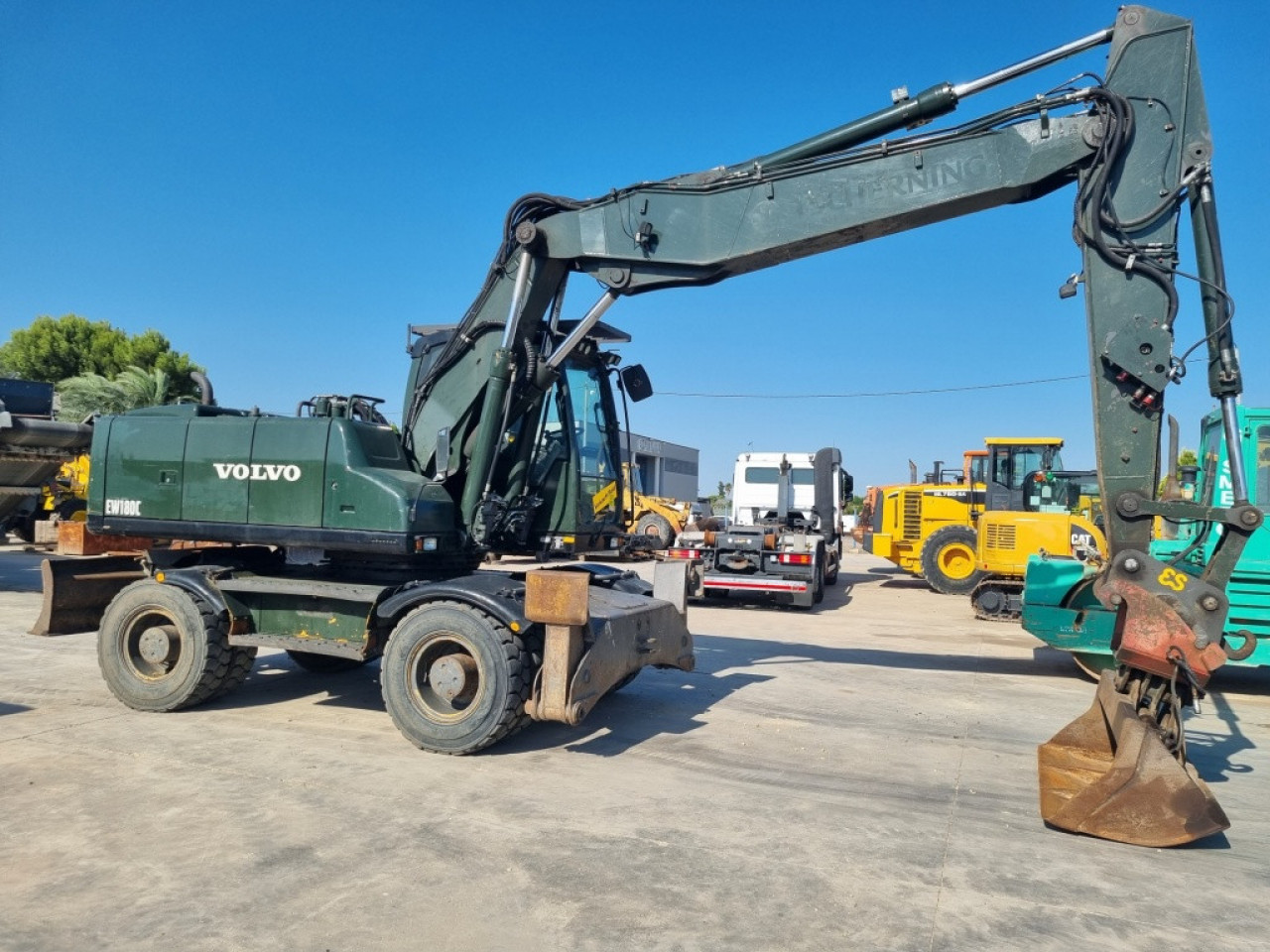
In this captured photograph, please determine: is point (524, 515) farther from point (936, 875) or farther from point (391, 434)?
point (936, 875)

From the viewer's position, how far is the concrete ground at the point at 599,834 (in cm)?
364

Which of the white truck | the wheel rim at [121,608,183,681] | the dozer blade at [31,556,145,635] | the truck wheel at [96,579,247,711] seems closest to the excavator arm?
the truck wheel at [96,579,247,711]

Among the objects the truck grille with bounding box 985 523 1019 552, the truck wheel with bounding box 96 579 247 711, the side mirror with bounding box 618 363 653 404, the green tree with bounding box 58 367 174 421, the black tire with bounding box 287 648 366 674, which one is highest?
the green tree with bounding box 58 367 174 421

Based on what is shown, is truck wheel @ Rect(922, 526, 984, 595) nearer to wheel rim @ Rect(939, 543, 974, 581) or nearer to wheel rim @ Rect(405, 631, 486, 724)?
wheel rim @ Rect(939, 543, 974, 581)

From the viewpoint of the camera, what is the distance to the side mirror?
786 cm

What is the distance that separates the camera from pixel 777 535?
15.5 m

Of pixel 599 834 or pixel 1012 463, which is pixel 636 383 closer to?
pixel 599 834

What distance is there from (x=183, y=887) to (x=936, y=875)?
11.1 ft

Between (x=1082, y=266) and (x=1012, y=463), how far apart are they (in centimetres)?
1488

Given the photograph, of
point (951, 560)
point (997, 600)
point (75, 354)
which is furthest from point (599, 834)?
point (75, 354)

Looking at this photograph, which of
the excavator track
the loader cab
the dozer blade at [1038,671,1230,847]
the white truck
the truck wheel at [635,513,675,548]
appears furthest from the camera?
the truck wheel at [635,513,675,548]

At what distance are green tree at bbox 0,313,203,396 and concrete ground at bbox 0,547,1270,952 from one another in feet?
101

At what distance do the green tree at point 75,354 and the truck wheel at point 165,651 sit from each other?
30251 mm

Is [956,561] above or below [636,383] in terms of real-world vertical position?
below
